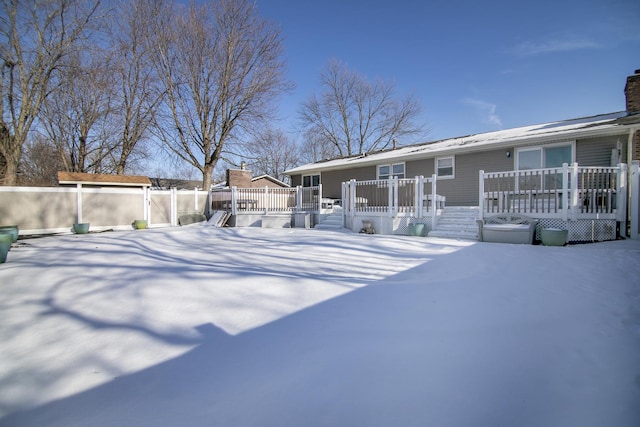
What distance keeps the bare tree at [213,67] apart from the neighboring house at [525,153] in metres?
8.18

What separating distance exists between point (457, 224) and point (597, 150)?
202 inches

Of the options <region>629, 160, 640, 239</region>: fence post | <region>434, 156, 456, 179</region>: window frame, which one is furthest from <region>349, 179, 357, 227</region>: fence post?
<region>629, 160, 640, 239</region>: fence post

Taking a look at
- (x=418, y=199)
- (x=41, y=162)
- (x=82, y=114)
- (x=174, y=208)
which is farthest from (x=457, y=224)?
(x=41, y=162)

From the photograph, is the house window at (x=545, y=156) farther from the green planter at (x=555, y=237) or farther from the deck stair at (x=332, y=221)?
the deck stair at (x=332, y=221)

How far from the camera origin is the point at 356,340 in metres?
2.36

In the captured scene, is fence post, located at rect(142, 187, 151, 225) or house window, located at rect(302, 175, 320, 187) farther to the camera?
house window, located at rect(302, 175, 320, 187)

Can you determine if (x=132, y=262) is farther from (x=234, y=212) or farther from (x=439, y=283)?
(x=234, y=212)

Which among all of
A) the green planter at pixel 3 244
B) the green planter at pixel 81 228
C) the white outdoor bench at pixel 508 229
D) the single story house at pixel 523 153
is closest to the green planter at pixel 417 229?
the single story house at pixel 523 153

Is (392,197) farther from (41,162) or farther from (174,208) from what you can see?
(41,162)

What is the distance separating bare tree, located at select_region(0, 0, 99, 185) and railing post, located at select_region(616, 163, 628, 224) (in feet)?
66.0

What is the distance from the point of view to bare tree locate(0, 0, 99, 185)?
12227 mm

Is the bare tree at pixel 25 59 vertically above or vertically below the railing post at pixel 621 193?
above

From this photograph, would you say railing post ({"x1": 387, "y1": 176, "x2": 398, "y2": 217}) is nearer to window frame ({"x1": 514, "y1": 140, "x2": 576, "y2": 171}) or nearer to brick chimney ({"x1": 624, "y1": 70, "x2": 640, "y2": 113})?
window frame ({"x1": 514, "y1": 140, "x2": 576, "y2": 171})

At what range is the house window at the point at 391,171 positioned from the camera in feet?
46.8
